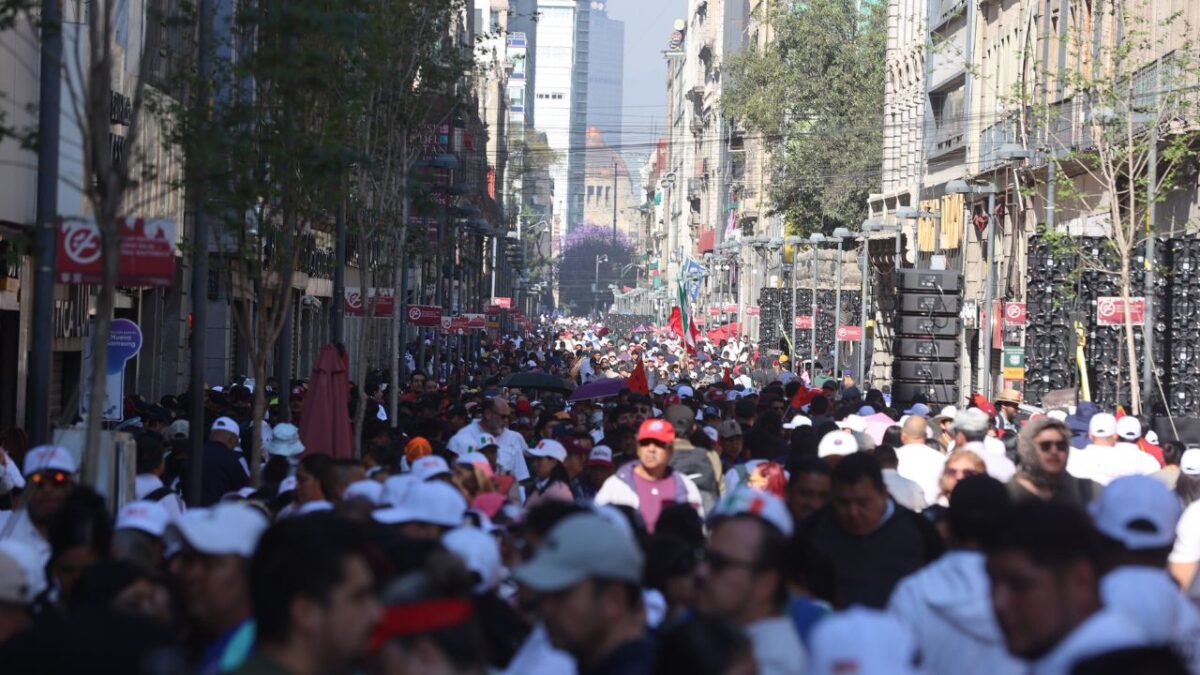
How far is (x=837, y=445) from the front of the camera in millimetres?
12547

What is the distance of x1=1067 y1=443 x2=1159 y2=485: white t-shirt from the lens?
44.9ft

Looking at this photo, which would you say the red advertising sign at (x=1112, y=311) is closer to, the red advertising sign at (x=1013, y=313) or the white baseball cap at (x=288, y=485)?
the red advertising sign at (x=1013, y=313)

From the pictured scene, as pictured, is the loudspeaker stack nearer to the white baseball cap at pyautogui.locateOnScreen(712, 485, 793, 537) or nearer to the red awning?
the white baseball cap at pyautogui.locateOnScreen(712, 485, 793, 537)

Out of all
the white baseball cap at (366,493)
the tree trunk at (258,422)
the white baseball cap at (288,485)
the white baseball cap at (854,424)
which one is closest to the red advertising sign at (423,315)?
the tree trunk at (258,422)

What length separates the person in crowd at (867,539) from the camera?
8.79 metres

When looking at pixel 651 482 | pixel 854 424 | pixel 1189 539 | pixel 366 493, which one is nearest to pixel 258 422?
pixel 854 424

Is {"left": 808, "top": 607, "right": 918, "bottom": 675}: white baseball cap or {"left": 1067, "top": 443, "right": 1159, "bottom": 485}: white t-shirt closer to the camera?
{"left": 808, "top": 607, "right": 918, "bottom": 675}: white baseball cap

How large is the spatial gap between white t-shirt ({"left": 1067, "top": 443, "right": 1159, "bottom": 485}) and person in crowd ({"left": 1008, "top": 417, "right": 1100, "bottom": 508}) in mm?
2045

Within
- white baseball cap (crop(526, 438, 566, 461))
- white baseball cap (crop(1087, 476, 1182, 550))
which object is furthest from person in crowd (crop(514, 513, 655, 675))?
white baseball cap (crop(526, 438, 566, 461))

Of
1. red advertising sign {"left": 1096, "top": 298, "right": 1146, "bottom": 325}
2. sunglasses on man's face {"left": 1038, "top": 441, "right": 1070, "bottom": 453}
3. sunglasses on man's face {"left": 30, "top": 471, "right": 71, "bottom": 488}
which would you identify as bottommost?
sunglasses on man's face {"left": 30, "top": 471, "right": 71, "bottom": 488}

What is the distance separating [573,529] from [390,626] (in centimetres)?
77

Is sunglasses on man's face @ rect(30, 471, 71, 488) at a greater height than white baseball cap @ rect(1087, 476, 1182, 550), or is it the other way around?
white baseball cap @ rect(1087, 476, 1182, 550)

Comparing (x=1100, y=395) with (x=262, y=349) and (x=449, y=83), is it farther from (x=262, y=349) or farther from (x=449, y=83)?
(x=262, y=349)

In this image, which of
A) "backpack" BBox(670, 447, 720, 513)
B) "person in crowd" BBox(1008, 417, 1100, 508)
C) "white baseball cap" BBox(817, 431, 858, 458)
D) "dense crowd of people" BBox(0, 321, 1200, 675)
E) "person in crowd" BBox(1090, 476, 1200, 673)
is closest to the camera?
"dense crowd of people" BBox(0, 321, 1200, 675)
